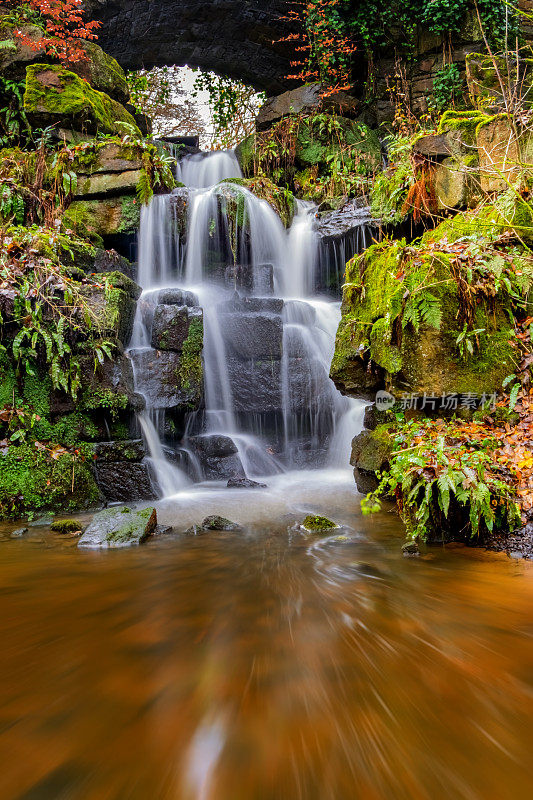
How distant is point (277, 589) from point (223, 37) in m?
17.9

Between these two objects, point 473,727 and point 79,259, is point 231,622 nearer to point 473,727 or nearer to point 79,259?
point 473,727

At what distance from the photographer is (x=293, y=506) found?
17.5 ft

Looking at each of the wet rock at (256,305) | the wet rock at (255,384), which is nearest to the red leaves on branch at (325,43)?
the wet rock at (256,305)

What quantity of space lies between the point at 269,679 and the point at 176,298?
7.54 m

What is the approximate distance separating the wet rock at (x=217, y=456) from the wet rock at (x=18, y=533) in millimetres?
3019

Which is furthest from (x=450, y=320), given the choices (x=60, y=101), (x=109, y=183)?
(x=60, y=101)

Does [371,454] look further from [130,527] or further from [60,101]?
[60,101]

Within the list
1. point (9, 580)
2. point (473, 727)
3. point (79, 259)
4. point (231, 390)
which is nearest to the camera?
point (473, 727)

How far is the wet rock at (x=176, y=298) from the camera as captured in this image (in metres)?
8.24

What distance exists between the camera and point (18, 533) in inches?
166

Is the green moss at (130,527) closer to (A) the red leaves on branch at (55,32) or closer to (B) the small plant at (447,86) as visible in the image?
(A) the red leaves on branch at (55,32)

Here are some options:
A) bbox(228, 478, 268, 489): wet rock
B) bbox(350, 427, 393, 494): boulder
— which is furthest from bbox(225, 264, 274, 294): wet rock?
bbox(350, 427, 393, 494): boulder

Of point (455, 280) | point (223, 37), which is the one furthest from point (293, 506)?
point (223, 37)

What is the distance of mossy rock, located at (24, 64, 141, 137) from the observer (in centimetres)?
920
